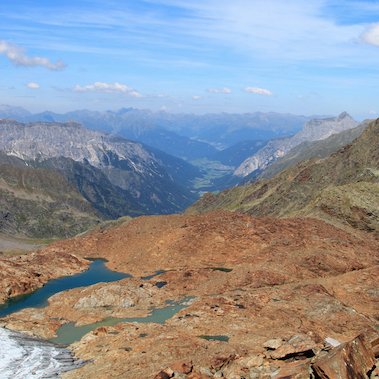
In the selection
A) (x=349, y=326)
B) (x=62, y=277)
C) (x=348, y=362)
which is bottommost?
(x=62, y=277)

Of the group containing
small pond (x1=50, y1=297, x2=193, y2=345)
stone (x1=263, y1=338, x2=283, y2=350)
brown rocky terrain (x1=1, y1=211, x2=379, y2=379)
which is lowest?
small pond (x1=50, y1=297, x2=193, y2=345)

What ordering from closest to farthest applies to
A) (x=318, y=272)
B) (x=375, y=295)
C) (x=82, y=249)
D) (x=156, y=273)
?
(x=375, y=295) < (x=318, y=272) < (x=156, y=273) < (x=82, y=249)

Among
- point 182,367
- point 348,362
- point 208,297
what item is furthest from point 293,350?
point 208,297

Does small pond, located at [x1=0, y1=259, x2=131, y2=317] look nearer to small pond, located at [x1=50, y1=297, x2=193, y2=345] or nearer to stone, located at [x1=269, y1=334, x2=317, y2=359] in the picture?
small pond, located at [x1=50, y1=297, x2=193, y2=345]

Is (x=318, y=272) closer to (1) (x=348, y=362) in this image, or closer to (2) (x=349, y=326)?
(2) (x=349, y=326)

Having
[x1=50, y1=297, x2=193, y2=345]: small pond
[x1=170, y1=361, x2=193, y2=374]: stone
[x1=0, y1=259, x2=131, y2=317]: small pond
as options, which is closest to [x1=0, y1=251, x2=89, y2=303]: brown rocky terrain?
[x1=0, y1=259, x2=131, y2=317]: small pond

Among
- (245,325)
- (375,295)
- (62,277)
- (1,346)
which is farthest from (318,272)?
(1,346)
